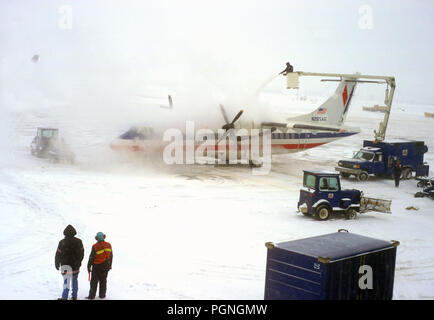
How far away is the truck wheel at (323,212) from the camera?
15723mm

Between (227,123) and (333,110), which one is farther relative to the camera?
(333,110)

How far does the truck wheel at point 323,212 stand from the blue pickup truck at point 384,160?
27.1 feet

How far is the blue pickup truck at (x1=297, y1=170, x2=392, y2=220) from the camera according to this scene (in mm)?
15841

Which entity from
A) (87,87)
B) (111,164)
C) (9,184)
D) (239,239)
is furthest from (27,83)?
(239,239)

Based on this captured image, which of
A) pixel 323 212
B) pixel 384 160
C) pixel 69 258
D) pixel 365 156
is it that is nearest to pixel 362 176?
pixel 365 156

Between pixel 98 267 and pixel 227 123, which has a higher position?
pixel 227 123

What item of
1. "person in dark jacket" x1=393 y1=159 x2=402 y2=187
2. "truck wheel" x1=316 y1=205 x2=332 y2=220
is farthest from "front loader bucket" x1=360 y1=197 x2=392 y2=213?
"person in dark jacket" x1=393 y1=159 x2=402 y2=187

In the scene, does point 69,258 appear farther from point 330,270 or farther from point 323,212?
point 323,212

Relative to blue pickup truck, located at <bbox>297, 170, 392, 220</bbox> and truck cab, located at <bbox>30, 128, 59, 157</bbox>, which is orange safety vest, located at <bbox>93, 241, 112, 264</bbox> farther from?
truck cab, located at <bbox>30, 128, 59, 157</bbox>

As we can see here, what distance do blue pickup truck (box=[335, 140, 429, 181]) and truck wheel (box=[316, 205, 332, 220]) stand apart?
8246 millimetres

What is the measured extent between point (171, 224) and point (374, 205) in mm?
7534

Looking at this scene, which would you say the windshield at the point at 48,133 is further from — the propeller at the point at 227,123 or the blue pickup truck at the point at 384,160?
the blue pickup truck at the point at 384,160

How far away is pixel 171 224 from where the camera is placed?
1424 cm

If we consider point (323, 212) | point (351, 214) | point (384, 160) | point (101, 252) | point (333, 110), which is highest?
point (333, 110)
